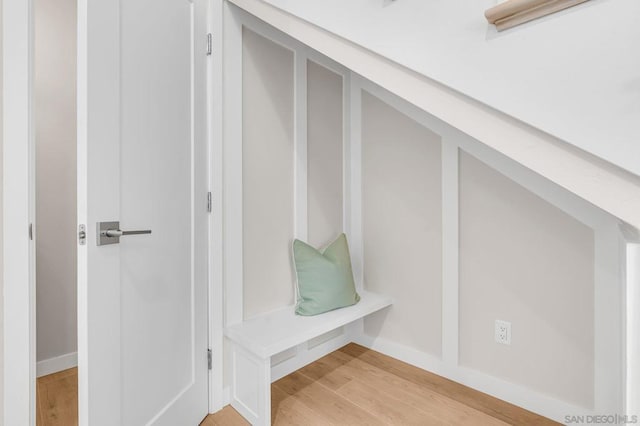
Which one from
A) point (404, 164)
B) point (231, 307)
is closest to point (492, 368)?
point (404, 164)

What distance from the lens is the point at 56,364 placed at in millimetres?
2023

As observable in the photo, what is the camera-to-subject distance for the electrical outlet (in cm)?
172

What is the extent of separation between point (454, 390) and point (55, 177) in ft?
8.55

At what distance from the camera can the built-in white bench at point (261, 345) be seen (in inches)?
58.1

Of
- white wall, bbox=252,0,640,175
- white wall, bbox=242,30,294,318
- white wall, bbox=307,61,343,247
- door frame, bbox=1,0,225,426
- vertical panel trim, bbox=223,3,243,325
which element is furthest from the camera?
white wall, bbox=307,61,343,247

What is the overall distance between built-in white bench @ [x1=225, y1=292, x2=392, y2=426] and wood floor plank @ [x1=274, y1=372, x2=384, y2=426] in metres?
0.29

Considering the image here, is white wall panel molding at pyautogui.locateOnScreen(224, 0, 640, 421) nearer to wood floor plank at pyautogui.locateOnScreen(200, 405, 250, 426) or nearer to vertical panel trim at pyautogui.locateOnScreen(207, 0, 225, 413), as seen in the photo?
vertical panel trim at pyautogui.locateOnScreen(207, 0, 225, 413)

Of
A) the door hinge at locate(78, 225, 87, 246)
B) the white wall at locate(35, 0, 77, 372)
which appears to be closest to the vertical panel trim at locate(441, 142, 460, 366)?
the door hinge at locate(78, 225, 87, 246)

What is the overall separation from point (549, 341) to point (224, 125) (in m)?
1.88

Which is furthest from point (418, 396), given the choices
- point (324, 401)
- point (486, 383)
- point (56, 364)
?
point (56, 364)

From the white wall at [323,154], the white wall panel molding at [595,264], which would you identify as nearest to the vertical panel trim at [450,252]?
the white wall panel molding at [595,264]

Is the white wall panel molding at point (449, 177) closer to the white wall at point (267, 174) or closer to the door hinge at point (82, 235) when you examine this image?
the white wall at point (267, 174)

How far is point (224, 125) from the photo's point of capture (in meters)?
1.67

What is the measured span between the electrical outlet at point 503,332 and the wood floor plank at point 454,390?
0.30 m
